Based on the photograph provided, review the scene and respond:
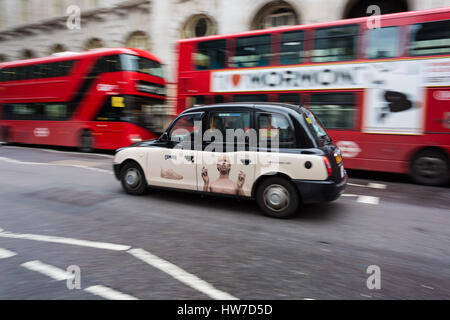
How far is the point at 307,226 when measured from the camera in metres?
4.29

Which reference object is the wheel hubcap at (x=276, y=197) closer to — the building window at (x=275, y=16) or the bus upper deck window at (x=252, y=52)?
the bus upper deck window at (x=252, y=52)

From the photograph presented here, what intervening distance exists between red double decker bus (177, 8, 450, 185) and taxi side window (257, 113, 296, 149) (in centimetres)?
422

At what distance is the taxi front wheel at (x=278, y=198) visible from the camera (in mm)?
4500

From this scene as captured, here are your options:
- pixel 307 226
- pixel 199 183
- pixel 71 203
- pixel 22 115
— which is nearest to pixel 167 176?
pixel 199 183

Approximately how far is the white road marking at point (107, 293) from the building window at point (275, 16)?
16.5 meters

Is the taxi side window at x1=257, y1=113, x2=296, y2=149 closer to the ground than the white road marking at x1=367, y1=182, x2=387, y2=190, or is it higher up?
higher up

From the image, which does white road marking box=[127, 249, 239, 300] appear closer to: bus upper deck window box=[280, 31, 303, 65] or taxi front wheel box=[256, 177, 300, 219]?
taxi front wheel box=[256, 177, 300, 219]

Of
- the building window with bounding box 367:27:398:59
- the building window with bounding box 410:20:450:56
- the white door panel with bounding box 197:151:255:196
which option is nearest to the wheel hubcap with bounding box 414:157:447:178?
the building window with bounding box 410:20:450:56

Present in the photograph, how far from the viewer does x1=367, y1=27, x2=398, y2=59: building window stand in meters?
7.38

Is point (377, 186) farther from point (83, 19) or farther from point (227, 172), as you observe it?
point (83, 19)

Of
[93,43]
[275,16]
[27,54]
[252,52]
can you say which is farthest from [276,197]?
[27,54]

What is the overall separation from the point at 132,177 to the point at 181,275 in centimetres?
329

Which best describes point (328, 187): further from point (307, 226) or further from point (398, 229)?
point (398, 229)

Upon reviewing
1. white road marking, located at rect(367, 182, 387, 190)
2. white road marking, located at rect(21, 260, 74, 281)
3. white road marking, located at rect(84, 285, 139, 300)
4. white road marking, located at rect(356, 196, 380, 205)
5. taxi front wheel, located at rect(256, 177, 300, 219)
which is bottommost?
white road marking, located at rect(84, 285, 139, 300)
